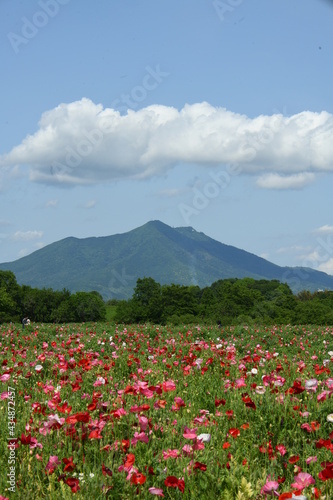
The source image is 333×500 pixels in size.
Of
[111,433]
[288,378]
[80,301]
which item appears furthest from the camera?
[80,301]

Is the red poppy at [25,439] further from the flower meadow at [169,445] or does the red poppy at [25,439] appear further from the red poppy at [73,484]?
the red poppy at [73,484]

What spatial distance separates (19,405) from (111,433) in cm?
159

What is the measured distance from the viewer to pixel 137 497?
3174mm

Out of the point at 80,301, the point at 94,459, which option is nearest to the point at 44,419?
the point at 94,459

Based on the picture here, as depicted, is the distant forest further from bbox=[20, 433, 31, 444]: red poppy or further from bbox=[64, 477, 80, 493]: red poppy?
bbox=[64, 477, 80, 493]: red poppy

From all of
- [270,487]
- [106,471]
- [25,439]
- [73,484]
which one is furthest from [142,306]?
[270,487]

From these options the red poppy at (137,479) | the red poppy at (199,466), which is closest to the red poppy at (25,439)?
the red poppy at (137,479)

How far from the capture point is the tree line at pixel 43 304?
73.9 meters

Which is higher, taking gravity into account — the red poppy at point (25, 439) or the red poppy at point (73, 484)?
the red poppy at point (25, 439)

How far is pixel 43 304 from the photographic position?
261 ft

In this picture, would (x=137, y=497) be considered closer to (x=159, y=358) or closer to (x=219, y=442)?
(x=219, y=442)

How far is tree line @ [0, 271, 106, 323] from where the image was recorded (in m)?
73.9

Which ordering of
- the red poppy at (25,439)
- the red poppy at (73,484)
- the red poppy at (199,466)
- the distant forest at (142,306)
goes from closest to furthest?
1. the red poppy at (73,484)
2. the red poppy at (199,466)
3. the red poppy at (25,439)
4. the distant forest at (142,306)

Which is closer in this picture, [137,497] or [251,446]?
[137,497]
